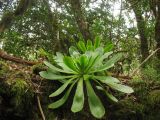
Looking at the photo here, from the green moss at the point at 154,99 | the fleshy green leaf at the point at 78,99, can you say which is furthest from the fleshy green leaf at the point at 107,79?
the green moss at the point at 154,99

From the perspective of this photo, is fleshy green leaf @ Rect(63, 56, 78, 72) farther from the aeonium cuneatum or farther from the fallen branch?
the fallen branch

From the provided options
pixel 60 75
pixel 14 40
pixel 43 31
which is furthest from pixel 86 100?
pixel 43 31

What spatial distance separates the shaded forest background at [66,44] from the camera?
190cm

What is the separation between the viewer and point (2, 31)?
6.19m

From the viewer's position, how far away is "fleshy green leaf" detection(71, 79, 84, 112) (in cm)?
177

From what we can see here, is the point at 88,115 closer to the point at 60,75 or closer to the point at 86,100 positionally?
the point at 86,100

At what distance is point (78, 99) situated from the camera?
1832mm

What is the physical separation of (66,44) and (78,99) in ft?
15.2

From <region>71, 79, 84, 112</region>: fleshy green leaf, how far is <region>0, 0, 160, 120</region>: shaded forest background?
18 centimetres

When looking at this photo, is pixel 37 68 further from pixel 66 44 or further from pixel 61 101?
pixel 66 44

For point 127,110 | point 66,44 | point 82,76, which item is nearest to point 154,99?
point 127,110

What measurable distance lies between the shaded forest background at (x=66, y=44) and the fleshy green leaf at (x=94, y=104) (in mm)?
159

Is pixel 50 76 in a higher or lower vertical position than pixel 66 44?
lower

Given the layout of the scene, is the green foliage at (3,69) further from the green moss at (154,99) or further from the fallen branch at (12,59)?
the green moss at (154,99)
